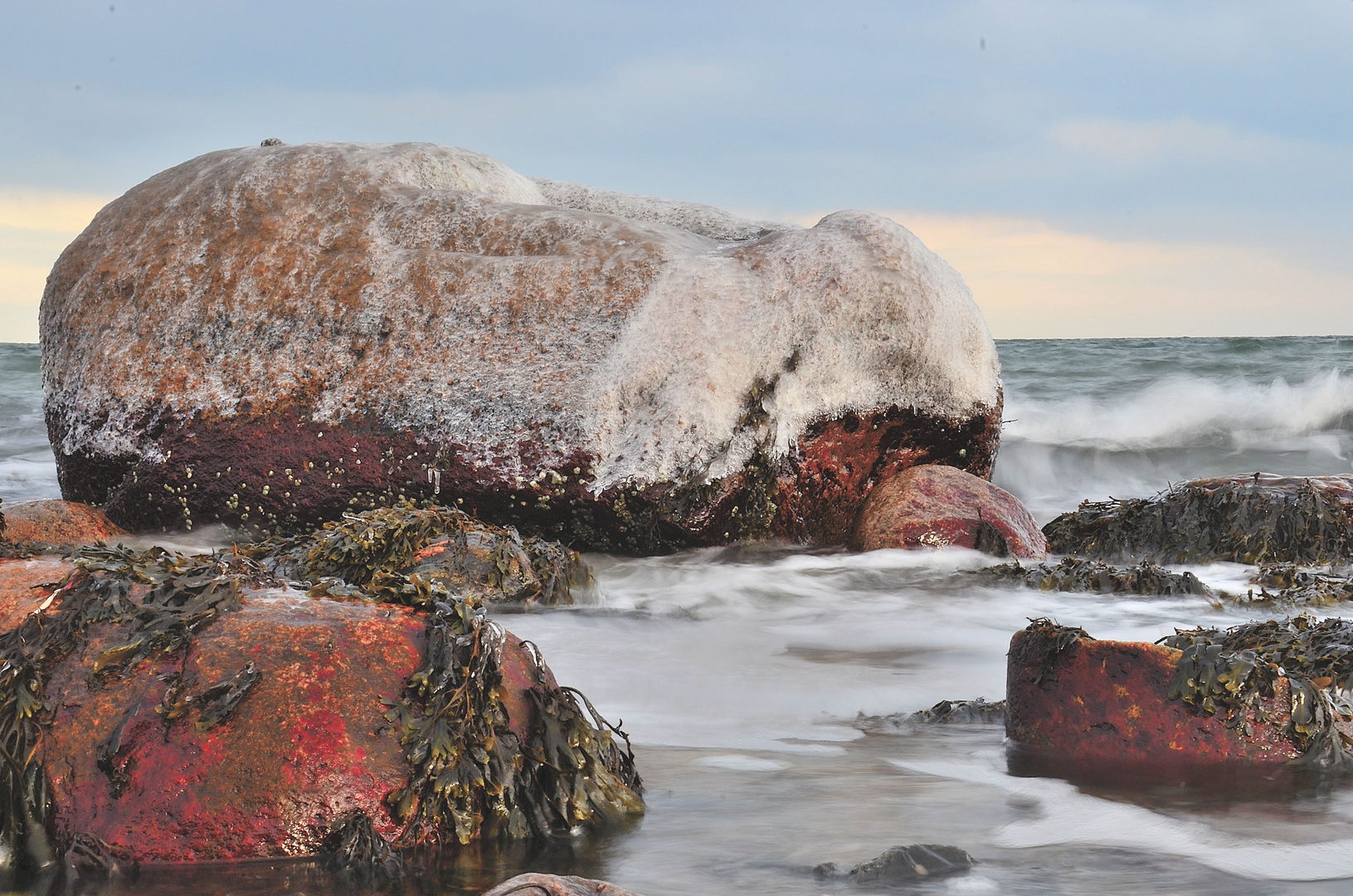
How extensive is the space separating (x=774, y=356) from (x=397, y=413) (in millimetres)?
2154

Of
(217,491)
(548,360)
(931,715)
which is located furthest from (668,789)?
(217,491)

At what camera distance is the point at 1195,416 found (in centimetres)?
1570

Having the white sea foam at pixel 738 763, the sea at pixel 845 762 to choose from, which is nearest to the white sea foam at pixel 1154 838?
the sea at pixel 845 762

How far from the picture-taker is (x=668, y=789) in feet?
9.66

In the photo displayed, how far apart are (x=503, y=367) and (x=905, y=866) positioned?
4.56m

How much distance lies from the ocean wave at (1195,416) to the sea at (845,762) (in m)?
7.94

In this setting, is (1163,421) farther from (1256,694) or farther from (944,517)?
(1256,694)

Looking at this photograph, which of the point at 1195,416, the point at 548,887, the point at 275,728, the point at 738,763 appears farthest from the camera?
the point at 1195,416

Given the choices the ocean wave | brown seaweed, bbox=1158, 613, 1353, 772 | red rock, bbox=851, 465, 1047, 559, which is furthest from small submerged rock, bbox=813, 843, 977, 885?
the ocean wave

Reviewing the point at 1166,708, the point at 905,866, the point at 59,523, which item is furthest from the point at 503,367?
the point at 905,866

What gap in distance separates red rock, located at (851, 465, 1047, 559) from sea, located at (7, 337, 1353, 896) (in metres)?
0.12

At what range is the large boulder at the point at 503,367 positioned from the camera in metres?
6.33

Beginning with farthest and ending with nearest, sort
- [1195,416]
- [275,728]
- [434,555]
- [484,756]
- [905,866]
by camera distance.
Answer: [1195,416] → [434,555] → [484,756] → [275,728] → [905,866]

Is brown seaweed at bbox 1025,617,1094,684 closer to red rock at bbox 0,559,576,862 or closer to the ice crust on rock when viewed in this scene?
red rock at bbox 0,559,576,862
